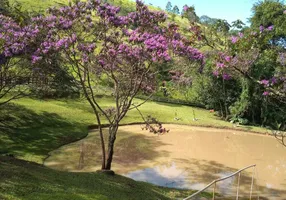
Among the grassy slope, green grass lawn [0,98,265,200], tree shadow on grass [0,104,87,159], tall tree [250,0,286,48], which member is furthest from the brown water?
tall tree [250,0,286,48]

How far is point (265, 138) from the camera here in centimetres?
2209

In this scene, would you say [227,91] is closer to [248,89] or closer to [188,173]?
[248,89]

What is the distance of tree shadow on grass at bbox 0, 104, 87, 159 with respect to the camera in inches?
560

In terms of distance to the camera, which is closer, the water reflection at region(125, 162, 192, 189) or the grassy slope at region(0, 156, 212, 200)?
the grassy slope at region(0, 156, 212, 200)

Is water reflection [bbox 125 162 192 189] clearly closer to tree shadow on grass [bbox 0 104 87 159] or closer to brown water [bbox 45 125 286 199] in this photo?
brown water [bbox 45 125 286 199]

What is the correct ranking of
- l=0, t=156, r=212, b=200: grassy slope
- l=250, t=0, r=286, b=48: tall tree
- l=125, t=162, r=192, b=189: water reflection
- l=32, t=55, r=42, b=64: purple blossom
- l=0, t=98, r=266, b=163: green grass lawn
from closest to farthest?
l=0, t=156, r=212, b=200: grassy slope → l=32, t=55, r=42, b=64: purple blossom → l=125, t=162, r=192, b=189: water reflection → l=0, t=98, r=266, b=163: green grass lawn → l=250, t=0, r=286, b=48: tall tree

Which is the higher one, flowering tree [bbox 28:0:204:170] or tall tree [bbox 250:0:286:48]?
tall tree [bbox 250:0:286:48]

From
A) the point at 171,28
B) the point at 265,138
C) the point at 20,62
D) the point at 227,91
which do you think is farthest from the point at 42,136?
the point at 227,91

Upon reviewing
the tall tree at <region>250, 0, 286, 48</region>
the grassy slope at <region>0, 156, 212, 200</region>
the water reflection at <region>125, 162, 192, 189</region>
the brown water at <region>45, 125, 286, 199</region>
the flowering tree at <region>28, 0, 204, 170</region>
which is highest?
the tall tree at <region>250, 0, 286, 48</region>

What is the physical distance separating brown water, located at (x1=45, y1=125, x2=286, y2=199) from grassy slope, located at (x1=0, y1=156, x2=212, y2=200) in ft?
8.61

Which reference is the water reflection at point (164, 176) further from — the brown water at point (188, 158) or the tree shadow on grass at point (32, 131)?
the tree shadow on grass at point (32, 131)

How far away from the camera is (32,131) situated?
1647cm

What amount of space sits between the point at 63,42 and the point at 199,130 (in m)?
14.4

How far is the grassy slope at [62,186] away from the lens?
734cm
